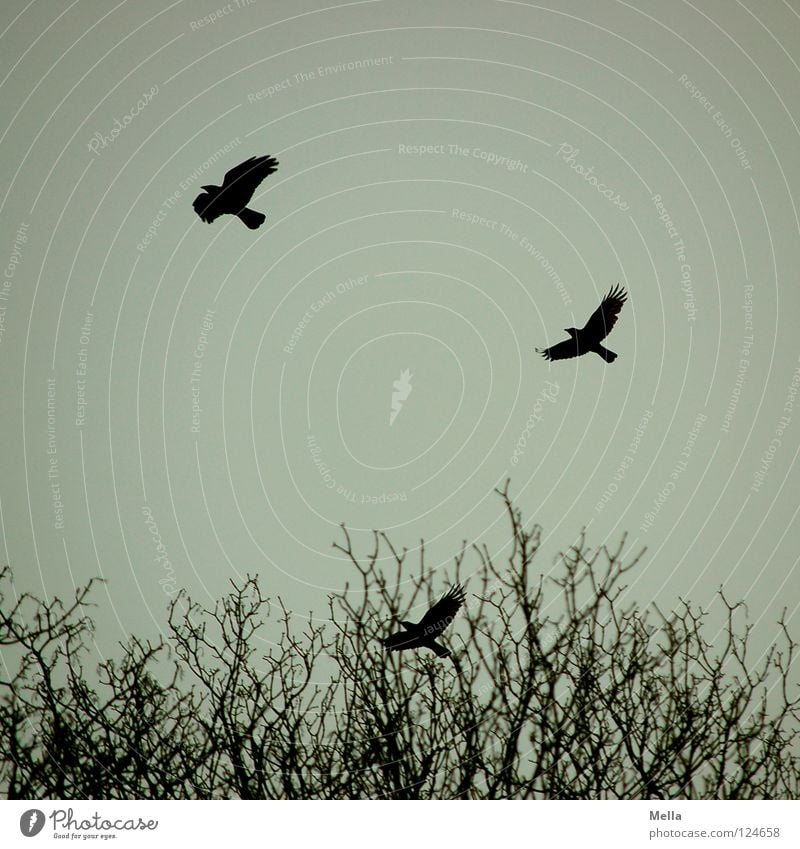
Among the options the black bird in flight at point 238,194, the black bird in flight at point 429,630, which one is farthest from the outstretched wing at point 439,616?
the black bird in flight at point 238,194

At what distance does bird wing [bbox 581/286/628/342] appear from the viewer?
7.02 feet

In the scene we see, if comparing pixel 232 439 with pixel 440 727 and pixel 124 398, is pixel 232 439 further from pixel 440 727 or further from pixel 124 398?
pixel 440 727

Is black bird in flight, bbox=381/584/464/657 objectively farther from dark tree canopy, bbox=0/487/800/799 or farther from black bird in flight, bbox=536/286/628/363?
black bird in flight, bbox=536/286/628/363

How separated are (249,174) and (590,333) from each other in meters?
0.82

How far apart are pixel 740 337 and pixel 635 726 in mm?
863

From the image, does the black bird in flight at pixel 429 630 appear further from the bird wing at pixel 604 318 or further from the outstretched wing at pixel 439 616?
the bird wing at pixel 604 318

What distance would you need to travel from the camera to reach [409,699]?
6.64ft

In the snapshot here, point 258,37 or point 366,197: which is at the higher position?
point 258,37

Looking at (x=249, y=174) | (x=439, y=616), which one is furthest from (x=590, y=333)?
(x=249, y=174)

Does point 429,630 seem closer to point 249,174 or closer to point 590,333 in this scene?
point 590,333

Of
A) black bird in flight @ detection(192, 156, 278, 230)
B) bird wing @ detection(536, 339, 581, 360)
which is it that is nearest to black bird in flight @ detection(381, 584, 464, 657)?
bird wing @ detection(536, 339, 581, 360)

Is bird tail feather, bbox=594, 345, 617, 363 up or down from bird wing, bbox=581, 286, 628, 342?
down

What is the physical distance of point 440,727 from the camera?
201 centimetres
